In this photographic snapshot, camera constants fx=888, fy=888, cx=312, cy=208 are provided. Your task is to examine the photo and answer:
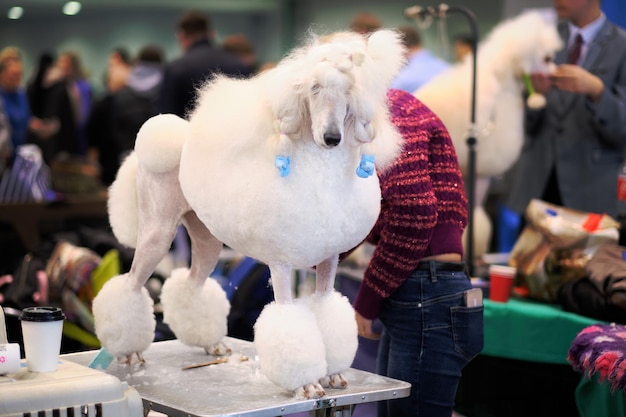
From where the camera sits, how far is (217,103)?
6.77 feet

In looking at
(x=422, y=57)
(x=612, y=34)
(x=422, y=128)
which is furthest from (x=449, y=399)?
(x=422, y=57)

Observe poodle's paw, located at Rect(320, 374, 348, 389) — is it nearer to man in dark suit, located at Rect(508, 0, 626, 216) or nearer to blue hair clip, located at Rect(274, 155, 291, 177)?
blue hair clip, located at Rect(274, 155, 291, 177)

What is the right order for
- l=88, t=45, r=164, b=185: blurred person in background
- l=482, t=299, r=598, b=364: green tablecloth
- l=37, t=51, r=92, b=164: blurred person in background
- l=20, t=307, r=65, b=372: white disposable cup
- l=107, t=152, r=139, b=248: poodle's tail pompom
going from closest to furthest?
l=20, t=307, r=65, b=372: white disposable cup < l=107, t=152, r=139, b=248: poodle's tail pompom < l=482, t=299, r=598, b=364: green tablecloth < l=88, t=45, r=164, b=185: blurred person in background < l=37, t=51, r=92, b=164: blurred person in background

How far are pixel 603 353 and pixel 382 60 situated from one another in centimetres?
114

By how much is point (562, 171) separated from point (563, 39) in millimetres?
659

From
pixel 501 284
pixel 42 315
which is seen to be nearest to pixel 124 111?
pixel 501 284

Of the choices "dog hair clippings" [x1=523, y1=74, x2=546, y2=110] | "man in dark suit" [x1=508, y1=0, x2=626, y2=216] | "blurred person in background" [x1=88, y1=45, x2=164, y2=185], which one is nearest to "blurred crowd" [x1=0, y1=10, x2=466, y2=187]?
"blurred person in background" [x1=88, y1=45, x2=164, y2=185]

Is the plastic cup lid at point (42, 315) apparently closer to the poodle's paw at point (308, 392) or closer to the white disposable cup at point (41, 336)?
the white disposable cup at point (41, 336)

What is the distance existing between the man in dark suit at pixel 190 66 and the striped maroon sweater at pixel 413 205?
306 centimetres

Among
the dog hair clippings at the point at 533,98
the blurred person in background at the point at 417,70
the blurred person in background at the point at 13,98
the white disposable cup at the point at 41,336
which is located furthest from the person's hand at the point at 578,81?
the blurred person in background at the point at 13,98

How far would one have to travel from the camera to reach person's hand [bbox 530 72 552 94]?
391 cm

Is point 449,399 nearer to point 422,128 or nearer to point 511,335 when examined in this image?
point 422,128

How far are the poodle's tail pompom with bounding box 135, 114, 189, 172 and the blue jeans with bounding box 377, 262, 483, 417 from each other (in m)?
0.67

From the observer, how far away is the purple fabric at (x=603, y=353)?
2.40 meters
